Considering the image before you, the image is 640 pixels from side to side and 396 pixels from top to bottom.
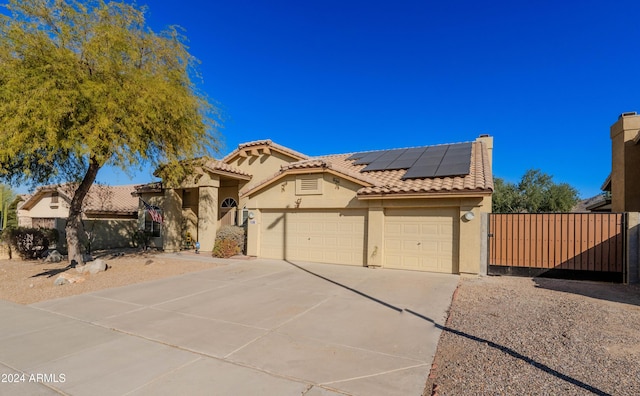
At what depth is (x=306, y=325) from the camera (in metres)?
5.95

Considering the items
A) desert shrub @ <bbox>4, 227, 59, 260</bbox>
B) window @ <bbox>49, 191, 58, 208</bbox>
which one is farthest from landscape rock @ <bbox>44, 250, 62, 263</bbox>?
window @ <bbox>49, 191, 58, 208</bbox>

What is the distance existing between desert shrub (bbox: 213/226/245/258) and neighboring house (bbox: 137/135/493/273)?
705 millimetres

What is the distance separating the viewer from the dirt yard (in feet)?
28.1

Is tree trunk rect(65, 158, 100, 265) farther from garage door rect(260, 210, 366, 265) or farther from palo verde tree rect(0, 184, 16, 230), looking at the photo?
palo verde tree rect(0, 184, 16, 230)

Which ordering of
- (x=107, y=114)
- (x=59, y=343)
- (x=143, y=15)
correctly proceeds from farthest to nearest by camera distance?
(x=143, y=15)
(x=107, y=114)
(x=59, y=343)

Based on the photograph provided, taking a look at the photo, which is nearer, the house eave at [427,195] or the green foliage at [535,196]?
the house eave at [427,195]

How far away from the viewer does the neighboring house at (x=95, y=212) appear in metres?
19.4

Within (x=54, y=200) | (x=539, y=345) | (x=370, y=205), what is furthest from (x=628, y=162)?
(x=54, y=200)

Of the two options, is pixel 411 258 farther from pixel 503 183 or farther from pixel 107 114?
pixel 503 183

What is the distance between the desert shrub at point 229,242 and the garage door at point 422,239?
283 inches

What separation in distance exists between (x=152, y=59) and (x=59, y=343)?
31.7ft

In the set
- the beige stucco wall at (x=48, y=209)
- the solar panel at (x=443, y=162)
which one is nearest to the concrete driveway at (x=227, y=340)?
the solar panel at (x=443, y=162)

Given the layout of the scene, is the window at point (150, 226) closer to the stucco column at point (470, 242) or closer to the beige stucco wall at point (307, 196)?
the beige stucco wall at point (307, 196)

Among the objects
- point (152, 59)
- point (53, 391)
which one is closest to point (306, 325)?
point (53, 391)
